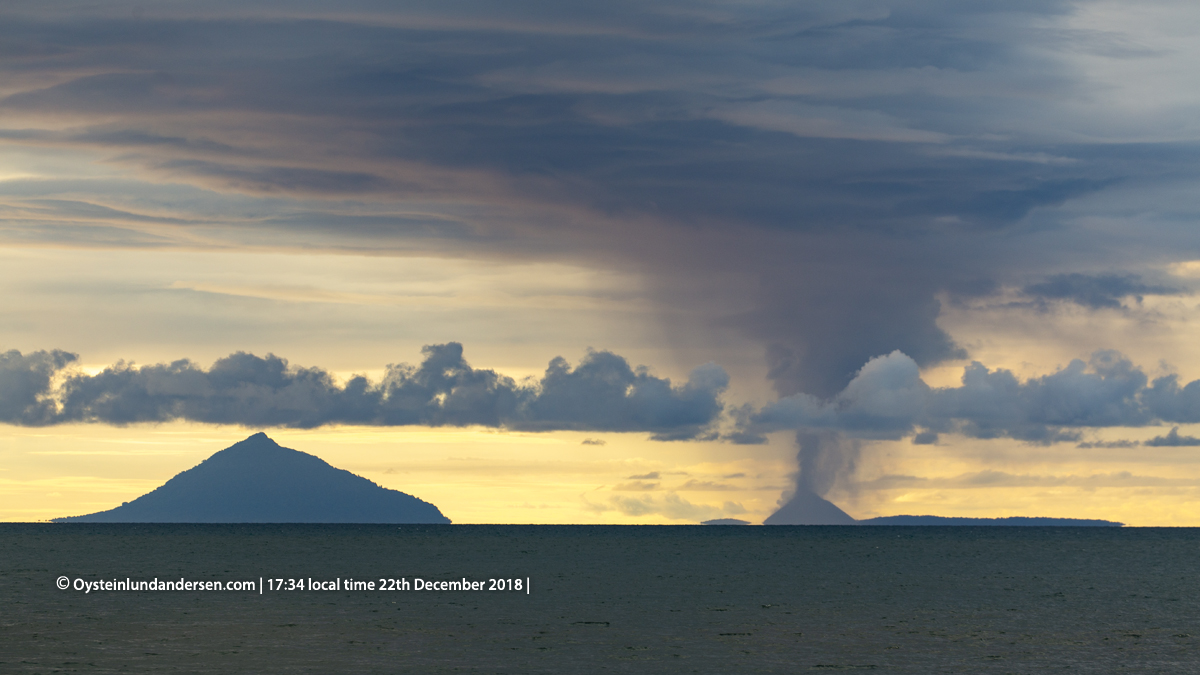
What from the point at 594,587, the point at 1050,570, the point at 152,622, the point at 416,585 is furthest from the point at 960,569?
the point at 152,622

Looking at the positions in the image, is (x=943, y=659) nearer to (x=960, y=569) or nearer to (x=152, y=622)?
(x=152, y=622)

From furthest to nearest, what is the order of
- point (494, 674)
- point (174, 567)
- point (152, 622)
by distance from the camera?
1. point (174, 567)
2. point (152, 622)
3. point (494, 674)

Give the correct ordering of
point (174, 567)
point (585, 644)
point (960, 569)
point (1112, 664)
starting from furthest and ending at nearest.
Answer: point (960, 569), point (174, 567), point (585, 644), point (1112, 664)

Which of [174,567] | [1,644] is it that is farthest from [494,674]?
[174,567]

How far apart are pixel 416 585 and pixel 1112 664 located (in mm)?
82114

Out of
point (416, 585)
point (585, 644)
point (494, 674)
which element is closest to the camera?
point (494, 674)

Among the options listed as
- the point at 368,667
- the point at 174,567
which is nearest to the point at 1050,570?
the point at 174,567

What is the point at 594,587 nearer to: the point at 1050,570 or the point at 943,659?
the point at 943,659

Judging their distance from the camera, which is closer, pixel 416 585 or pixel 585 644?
pixel 585 644

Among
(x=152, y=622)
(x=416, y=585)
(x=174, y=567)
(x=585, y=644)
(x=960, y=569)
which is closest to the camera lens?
(x=585, y=644)

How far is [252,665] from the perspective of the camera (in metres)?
70.5

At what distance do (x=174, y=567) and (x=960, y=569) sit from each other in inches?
5175

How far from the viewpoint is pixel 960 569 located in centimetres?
19750

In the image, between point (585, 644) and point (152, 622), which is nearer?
point (585, 644)
